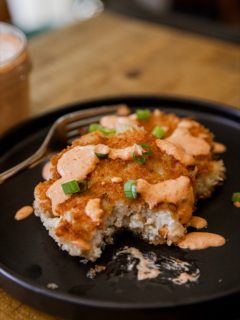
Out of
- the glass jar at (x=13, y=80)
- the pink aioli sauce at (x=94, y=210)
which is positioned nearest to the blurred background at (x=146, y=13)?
the glass jar at (x=13, y=80)

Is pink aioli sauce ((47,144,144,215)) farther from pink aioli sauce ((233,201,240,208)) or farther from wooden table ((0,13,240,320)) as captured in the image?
wooden table ((0,13,240,320))

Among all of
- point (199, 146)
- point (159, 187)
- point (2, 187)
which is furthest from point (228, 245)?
point (2, 187)

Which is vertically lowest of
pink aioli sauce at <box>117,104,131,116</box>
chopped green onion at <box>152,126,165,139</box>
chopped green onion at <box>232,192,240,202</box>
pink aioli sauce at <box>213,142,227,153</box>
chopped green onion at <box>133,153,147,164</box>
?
pink aioli sauce at <box>213,142,227,153</box>

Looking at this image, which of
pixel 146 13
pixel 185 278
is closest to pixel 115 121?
pixel 185 278

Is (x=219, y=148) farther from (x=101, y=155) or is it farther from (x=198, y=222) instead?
(x=101, y=155)

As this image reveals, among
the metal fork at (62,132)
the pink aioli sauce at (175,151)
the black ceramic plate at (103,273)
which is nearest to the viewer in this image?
the black ceramic plate at (103,273)

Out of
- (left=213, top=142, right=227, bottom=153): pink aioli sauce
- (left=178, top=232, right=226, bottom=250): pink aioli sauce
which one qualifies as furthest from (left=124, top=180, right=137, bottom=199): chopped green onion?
(left=213, top=142, right=227, bottom=153): pink aioli sauce

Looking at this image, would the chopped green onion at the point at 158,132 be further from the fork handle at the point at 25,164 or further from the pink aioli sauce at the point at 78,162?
the fork handle at the point at 25,164
